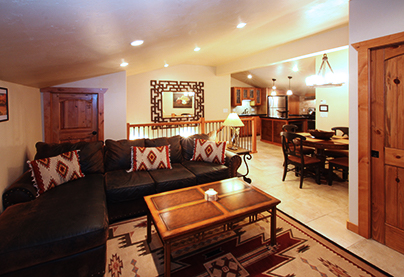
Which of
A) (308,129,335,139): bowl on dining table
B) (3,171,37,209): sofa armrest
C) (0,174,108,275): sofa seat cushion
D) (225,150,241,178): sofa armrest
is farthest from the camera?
(308,129,335,139): bowl on dining table

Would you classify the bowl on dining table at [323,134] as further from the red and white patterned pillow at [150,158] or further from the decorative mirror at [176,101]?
the decorative mirror at [176,101]

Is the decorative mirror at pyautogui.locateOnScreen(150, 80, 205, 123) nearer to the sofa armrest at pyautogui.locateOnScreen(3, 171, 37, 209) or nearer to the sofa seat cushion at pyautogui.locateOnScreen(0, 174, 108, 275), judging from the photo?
the sofa armrest at pyautogui.locateOnScreen(3, 171, 37, 209)

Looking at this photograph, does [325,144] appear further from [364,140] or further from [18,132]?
[18,132]

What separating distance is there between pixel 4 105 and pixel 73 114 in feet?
6.57

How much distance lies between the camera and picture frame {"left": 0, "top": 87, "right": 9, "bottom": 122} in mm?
2527

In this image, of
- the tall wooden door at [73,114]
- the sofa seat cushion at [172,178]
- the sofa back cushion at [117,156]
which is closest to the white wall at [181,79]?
the tall wooden door at [73,114]

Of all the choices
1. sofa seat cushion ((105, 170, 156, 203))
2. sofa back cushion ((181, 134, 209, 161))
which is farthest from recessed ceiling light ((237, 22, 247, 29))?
sofa seat cushion ((105, 170, 156, 203))

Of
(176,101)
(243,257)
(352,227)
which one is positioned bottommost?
(243,257)

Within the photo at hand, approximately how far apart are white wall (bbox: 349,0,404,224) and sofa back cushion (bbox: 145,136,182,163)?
2.50 m

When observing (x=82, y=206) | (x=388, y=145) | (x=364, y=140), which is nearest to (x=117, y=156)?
(x=82, y=206)

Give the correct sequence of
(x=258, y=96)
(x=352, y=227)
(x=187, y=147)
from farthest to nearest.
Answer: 1. (x=258, y=96)
2. (x=187, y=147)
3. (x=352, y=227)

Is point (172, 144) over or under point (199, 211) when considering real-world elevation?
over

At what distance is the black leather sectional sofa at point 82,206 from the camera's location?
1746 millimetres

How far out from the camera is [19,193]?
2305 mm
